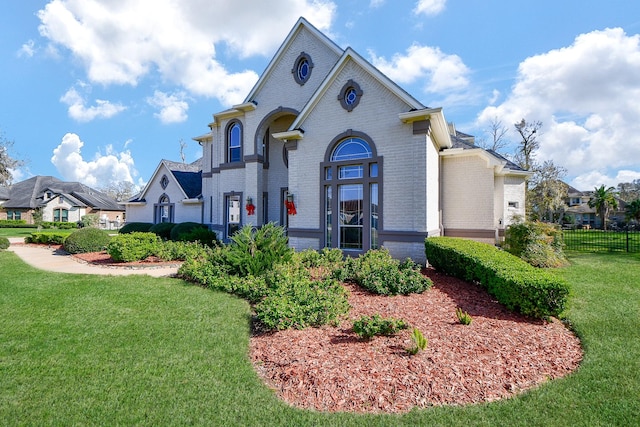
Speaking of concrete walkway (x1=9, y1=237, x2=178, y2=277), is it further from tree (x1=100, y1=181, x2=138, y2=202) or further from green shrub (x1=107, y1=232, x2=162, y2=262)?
tree (x1=100, y1=181, x2=138, y2=202)

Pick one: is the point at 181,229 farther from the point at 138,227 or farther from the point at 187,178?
the point at 187,178

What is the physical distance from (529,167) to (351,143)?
1236 inches

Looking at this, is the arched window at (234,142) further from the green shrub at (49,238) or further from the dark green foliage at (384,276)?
the green shrub at (49,238)

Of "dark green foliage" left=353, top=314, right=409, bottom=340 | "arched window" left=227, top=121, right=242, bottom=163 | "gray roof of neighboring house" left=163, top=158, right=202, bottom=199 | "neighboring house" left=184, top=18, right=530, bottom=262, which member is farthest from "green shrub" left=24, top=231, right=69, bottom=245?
"dark green foliage" left=353, top=314, right=409, bottom=340

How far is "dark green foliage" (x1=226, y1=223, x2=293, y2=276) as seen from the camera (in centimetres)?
881

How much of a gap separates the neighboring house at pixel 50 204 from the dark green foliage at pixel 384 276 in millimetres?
44563

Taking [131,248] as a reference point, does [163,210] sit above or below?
above

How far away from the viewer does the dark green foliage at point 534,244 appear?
38.6ft

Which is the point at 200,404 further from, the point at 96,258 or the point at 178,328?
the point at 96,258

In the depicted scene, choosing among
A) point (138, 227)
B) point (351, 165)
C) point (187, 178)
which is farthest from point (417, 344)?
point (138, 227)

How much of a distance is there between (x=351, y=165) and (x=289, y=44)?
7.55 m

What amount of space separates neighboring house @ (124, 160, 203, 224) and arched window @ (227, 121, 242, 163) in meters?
3.83

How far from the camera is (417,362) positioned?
4363 mm

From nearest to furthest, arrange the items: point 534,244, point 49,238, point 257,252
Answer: point 257,252 → point 534,244 → point 49,238
